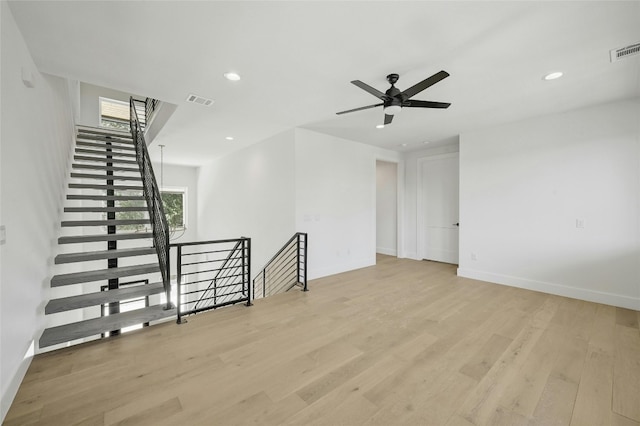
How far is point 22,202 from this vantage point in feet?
7.45

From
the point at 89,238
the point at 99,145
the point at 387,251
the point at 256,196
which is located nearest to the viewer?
the point at 89,238

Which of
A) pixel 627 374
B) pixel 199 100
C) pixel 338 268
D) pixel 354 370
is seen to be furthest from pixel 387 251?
pixel 199 100

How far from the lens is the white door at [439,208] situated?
6.00 meters

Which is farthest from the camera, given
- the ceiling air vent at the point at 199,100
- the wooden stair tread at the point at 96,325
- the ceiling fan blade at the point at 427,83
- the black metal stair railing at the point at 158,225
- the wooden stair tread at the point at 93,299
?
the ceiling air vent at the point at 199,100

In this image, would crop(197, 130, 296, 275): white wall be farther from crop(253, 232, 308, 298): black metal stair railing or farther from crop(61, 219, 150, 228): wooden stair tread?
crop(61, 219, 150, 228): wooden stair tread

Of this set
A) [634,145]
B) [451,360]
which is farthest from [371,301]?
[634,145]

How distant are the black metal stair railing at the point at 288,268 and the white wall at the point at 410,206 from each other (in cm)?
318

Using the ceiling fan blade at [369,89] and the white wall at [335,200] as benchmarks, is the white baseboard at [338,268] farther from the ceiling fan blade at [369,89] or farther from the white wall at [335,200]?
the ceiling fan blade at [369,89]

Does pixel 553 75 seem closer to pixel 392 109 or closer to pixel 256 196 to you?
pixel 392 109

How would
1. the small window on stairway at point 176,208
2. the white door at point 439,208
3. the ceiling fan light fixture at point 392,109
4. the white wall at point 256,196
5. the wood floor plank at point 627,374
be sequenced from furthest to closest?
the small window on stairway at point 176,208
the white door at point 439,208
the white wall at point 256,196
the ceiling fan light fixture at point 392,109
the wood floor plank at point 627,374

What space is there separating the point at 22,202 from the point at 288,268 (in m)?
3.55

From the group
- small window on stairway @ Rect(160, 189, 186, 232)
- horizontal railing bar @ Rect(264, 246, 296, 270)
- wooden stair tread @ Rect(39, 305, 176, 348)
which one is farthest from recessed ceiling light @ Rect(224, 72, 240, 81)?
small window on stairway @ Rect(160, 189, 186, 232)

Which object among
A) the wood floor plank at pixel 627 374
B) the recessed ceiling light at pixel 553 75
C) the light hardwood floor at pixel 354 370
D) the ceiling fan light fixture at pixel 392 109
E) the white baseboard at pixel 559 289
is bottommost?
the wood floor plank at pixel 627 374

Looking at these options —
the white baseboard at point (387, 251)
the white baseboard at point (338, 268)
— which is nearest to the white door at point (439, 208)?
the white baseboard at point (387, 251)
